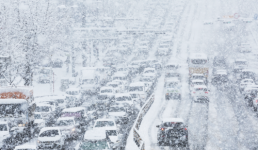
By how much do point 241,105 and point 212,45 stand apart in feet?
123

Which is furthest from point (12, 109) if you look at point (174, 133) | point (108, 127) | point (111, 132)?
point (174, 133)

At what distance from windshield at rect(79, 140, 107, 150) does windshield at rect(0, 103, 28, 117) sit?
7.49 m

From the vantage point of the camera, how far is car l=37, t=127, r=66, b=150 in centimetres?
1716

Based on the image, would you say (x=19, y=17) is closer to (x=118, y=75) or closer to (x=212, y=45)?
(x=118, y=75)

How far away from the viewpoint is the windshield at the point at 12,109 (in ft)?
65.9

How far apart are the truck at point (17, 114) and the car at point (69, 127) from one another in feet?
5.84

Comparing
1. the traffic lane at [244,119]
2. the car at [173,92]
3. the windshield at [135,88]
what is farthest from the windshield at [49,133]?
the car at [173,92]

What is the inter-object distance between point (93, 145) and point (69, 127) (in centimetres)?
608

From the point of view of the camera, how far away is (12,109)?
66.2 feet

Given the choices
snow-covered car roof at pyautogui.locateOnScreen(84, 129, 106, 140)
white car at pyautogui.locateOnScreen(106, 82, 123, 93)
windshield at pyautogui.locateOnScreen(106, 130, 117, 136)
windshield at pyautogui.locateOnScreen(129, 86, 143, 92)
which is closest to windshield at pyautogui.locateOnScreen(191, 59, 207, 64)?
white car at pyautogui.locateOnScreen(106, 82, 123, 93)

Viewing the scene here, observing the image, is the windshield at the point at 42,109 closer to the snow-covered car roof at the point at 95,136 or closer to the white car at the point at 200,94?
the snow-covered car roof at the point at 95,136

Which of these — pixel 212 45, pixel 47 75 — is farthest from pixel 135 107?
pixel 212 45

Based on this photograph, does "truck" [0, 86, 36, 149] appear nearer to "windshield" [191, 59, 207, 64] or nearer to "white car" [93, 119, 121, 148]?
"white car" [93, 119, 121, 148]

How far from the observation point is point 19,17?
30312 millimetres
